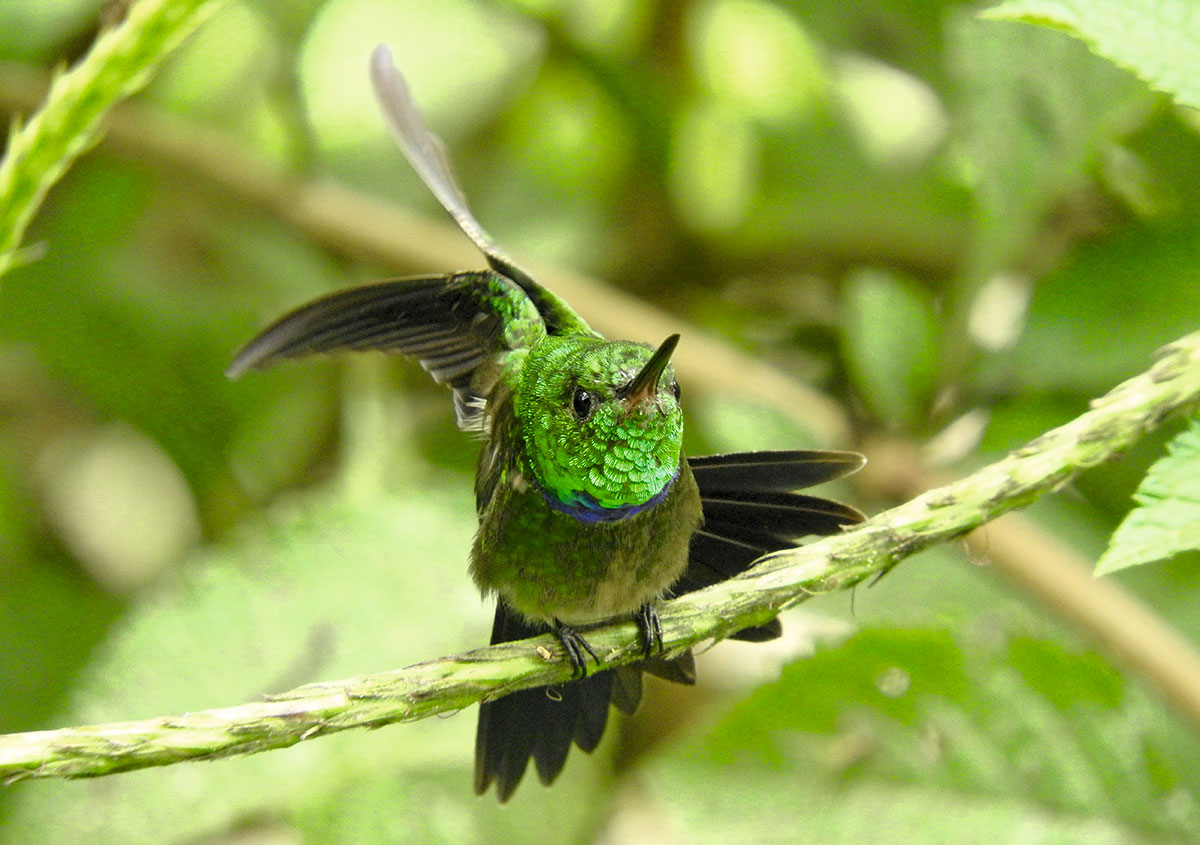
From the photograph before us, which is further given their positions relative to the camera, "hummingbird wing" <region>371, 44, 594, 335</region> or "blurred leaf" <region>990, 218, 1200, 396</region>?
"blurred leaf" <region>990, 218, 1200, 396</region>

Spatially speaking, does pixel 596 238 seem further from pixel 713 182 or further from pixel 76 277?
pixel 76 277

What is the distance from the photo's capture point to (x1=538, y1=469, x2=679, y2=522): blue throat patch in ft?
3.96

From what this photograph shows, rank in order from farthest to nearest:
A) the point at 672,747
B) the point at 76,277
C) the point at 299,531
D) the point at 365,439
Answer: the point at 76,277 → the point at 365,439 → the point at 299,531 → the point at 672,747

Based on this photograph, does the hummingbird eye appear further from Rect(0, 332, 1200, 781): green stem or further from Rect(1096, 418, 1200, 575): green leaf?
Rect(1096, 418, 1200, 575): green leaf

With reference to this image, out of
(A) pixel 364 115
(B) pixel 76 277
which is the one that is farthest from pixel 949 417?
(B) pixel 76 277

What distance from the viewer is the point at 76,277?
8.36 ft

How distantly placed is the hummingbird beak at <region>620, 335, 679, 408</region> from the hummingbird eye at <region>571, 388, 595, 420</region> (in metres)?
0.03

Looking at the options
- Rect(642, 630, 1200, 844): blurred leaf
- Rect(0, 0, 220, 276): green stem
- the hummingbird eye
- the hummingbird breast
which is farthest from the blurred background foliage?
the hummingbird eye

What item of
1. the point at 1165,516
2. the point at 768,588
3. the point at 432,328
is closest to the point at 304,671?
the point at 432,328

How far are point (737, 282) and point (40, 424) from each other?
1.64m

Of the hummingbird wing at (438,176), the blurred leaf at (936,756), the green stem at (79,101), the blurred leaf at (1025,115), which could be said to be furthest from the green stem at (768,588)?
the blurred leaf at (1025,115)

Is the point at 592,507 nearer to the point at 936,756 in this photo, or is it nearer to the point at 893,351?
the point at 936,756

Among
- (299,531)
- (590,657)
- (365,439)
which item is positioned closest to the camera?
(590,657)

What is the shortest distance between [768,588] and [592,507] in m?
0.31
